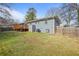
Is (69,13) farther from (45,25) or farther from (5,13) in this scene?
(5,13)

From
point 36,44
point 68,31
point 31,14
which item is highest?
point 31,14

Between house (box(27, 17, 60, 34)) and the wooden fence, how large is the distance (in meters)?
0.07

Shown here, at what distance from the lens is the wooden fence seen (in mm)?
2777

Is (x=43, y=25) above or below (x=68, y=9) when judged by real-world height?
below

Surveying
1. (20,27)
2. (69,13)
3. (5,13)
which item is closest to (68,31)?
(69,13)

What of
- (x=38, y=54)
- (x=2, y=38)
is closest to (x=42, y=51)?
(x=38, y=54)

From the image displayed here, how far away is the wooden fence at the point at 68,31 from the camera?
2777 mm

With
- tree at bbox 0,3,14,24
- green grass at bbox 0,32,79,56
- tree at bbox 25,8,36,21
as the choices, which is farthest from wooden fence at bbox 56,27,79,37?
tree at bbox 0,3,14,24

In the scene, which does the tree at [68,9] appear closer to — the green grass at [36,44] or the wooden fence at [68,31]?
the wooden fence at [68,31]

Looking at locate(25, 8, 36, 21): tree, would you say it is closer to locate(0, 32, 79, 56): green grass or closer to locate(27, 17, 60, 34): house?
locate(27, 17, 60, 34): house

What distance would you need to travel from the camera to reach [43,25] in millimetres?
2791

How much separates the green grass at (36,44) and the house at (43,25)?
54 millimetres

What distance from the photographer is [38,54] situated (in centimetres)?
275

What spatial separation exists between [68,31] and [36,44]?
395 millimetres
